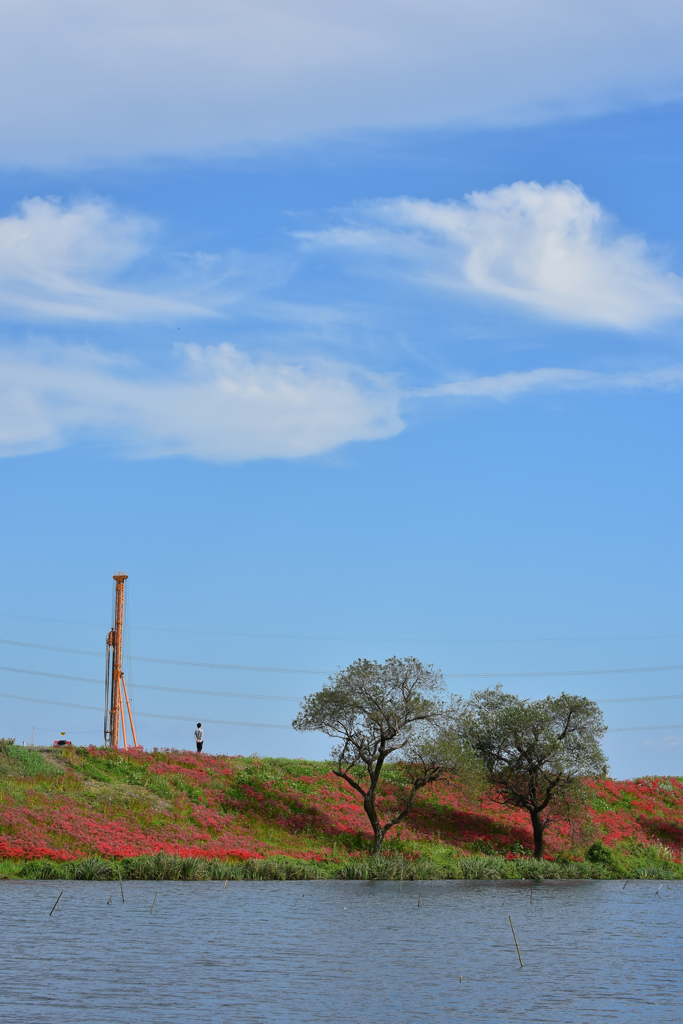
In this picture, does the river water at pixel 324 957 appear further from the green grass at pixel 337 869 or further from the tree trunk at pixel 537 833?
the tree trunk at pixel 537 833

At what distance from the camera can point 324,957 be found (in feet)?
90.5

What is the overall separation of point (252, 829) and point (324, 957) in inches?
1222

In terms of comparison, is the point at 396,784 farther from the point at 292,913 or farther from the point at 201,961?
the point at 201,961

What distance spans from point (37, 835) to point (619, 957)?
2989 cm

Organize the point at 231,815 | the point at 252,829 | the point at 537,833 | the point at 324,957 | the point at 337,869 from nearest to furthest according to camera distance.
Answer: the point at 324,957, the point at 337,869, the point at 252,829, the point at 231,815, the point at 537,833

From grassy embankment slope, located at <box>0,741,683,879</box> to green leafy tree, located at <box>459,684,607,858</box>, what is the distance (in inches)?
72.9

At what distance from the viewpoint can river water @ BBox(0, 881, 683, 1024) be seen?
20812 millimetres

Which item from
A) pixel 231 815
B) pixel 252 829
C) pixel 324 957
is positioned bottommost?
pixel 324 957

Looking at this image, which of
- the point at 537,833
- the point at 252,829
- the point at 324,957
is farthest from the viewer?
the point at 537,833

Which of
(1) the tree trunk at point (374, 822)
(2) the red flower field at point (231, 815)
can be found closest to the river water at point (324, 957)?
(2) the red flower field at point (231, 815)

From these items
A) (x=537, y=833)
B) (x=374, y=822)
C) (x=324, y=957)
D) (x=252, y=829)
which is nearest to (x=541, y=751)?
(x=537, y=833)

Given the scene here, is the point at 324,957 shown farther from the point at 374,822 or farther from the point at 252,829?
the point at 252,829

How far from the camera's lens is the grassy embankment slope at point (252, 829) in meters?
48.3

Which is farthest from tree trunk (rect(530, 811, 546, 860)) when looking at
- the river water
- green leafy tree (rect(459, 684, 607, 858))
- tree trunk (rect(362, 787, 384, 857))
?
the river water
